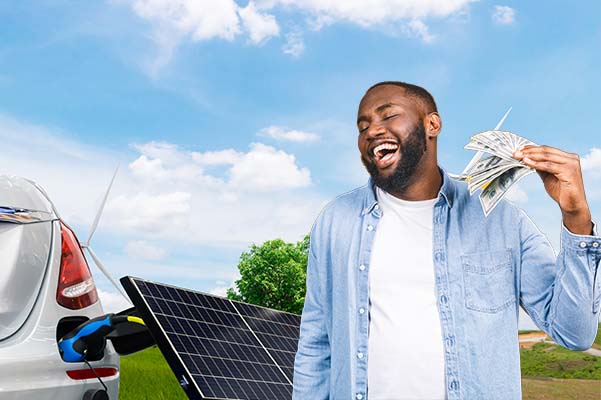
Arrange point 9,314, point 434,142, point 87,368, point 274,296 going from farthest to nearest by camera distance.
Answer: point 274,296, point 87,368, point 9,314, point 434,142

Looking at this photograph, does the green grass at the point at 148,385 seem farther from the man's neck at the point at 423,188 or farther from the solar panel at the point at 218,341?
the man's neck at the point at 423,188

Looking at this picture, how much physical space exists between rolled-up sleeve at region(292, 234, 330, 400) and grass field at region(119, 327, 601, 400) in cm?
638

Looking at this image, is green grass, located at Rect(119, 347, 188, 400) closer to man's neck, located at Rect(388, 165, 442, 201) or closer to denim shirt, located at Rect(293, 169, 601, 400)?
denim shirt, located at Rect(293, 169, 601, 400)

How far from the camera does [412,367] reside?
264 centimetres

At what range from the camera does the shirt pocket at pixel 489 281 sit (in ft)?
8.85

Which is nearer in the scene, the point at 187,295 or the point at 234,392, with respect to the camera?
the point at 234,392

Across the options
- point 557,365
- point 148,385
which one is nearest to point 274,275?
point 557,365

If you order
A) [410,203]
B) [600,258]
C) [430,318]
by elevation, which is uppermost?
[410,203]

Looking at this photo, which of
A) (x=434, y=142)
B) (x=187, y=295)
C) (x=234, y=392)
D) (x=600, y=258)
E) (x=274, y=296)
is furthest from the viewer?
(x=274, y=296)

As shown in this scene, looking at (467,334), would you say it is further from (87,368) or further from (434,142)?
(87,368)

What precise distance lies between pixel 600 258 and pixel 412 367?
748 millimetres

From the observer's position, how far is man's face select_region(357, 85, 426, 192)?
2.77 meters

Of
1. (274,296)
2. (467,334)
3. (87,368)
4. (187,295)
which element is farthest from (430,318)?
(274,296)

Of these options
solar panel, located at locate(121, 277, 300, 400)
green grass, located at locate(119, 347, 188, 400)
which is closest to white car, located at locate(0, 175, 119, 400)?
solar panel, located at locate(121, 277, 300, 400)
